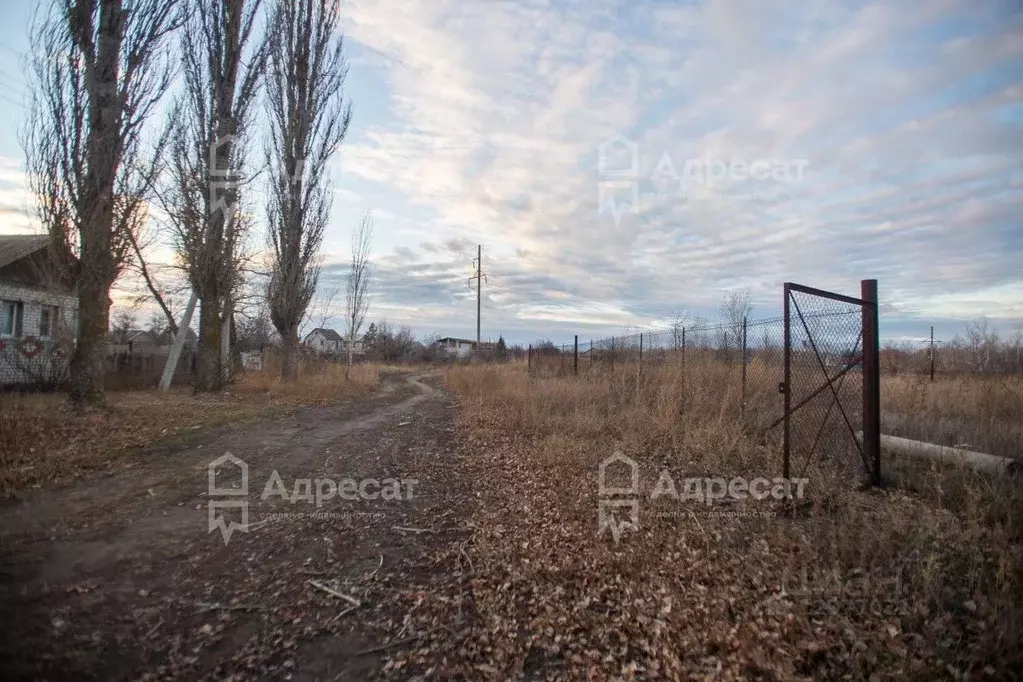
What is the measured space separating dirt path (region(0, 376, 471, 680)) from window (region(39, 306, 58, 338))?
15.4 metres

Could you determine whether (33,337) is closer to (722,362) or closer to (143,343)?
(143,343)

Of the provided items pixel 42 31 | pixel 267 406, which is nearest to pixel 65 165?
pixel 42 31

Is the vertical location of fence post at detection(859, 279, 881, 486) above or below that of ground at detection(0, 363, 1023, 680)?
above

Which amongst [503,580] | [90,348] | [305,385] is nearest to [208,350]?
[305,385]

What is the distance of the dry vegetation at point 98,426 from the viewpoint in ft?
17.9

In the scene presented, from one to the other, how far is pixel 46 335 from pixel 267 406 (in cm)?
1231

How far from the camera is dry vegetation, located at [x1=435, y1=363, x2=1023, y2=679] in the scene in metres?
2.68

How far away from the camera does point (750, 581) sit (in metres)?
3.44

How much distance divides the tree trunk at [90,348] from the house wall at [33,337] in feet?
12.5

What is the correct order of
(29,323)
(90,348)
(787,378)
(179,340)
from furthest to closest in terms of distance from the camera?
(29,323) → (179,340) → (90,348) → (787,378)

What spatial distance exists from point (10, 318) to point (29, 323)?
49cm

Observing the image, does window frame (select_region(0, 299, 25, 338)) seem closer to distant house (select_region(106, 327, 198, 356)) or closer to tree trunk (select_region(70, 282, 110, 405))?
distant house (select_region(106, 327, 198, 356))

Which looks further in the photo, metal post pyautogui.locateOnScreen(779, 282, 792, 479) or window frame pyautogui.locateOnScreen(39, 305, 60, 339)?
window frame pyautogui.locateOnScreen(39, 305, 60, 339)

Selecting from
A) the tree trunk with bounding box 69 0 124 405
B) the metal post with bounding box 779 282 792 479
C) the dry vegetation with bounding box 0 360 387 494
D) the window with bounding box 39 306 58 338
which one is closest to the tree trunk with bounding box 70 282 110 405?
the tree trunk with bounding box 69 0 124 405
